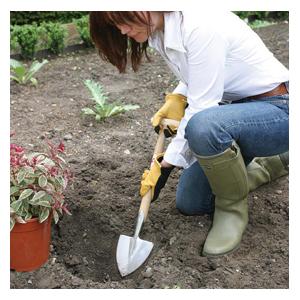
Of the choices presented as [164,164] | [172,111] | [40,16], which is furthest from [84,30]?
[164,164]

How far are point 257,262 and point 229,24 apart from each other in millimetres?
998

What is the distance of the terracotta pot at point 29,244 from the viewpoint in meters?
2.22

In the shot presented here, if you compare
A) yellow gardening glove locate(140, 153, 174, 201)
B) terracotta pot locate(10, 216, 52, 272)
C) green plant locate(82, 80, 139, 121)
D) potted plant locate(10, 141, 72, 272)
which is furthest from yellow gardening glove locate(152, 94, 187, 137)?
green plant locate(82, 80, 139, 121)

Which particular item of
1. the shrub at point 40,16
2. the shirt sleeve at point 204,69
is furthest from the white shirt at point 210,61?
the shrub at point 40,16

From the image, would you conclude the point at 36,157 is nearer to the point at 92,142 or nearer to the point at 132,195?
the point at 132,195

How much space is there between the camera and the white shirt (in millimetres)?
2197

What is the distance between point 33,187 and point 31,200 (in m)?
0.07

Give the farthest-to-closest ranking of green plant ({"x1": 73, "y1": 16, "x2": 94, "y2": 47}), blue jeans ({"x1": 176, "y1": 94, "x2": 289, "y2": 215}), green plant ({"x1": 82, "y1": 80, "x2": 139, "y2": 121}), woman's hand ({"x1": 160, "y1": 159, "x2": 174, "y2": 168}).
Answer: green plant ({"x1": 73, "y1": 16, "x2": 94, "y2": 47}) → green plant ({"x1": 82, "y1": 80, "x2": 139, "y2": 121}) → woman's hand ({"x1": 160, "y1": 159, "x2": 174, "y2": 168}) → blue jeans ({"x1": 176, "y1": 94, "x2": 289, "y2": 215})

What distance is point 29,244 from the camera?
7.40ft

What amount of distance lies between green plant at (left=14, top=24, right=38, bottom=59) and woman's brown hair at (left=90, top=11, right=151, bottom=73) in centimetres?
218

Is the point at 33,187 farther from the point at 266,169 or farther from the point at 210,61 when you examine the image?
the point at 266,169

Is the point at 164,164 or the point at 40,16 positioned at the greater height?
the point at 40,16

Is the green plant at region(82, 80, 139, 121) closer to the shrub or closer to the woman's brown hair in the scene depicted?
the woman's brown hair
